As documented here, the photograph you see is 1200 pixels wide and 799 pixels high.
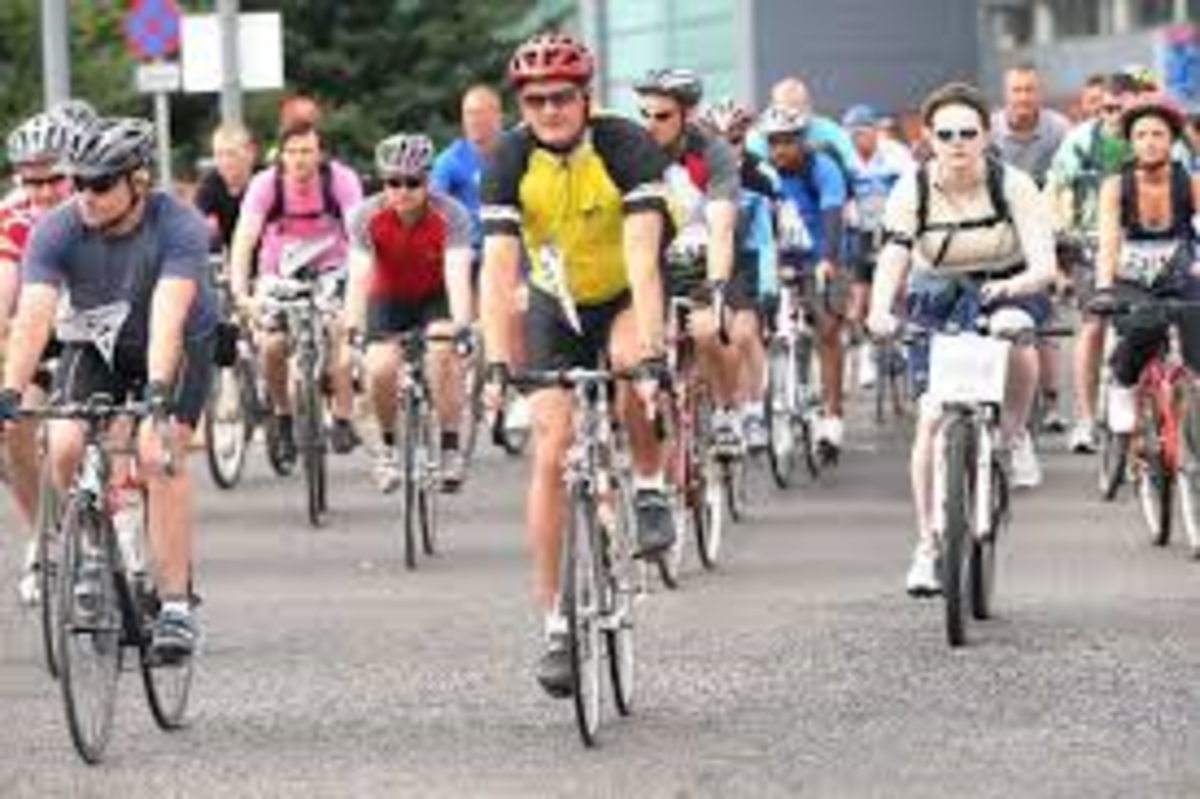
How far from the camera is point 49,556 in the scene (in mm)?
11172

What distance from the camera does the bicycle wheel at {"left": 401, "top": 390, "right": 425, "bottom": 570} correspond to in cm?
1619

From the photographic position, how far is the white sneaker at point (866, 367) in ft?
83.6

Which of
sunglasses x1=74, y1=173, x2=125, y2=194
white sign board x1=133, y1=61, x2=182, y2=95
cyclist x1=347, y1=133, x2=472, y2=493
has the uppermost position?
white sign board x1=133, y1=61, x2=182, y2=95

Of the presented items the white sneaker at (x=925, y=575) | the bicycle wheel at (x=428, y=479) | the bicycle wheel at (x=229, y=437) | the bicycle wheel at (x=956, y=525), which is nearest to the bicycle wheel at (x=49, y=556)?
the bicycle wheel at (x=956, y=525)

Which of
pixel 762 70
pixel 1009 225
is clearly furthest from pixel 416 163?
pixel 762 70

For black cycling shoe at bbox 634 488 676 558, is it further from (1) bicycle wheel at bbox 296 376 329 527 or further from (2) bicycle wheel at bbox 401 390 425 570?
(1) bicycle wheel at bbox 296 376 329 527

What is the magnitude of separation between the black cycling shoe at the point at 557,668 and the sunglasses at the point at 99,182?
6.29 feet

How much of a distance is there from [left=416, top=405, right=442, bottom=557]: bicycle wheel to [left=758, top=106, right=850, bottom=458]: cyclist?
10.8ft

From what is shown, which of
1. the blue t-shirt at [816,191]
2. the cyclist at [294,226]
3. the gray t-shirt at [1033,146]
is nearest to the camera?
the cyclist at [294,226]

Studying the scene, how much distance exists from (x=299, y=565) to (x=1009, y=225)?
4.25m

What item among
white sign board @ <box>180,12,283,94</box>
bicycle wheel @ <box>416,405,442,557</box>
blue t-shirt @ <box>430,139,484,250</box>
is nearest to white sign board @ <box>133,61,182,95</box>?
white sign board @ <box>180,12,283,94</box>

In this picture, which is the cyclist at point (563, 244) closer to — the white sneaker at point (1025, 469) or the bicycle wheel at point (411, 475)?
the bicycle wheel at point (411, 475)

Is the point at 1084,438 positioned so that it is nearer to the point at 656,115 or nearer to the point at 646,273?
the point at 656,115

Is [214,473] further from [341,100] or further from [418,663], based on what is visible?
[341,100]
